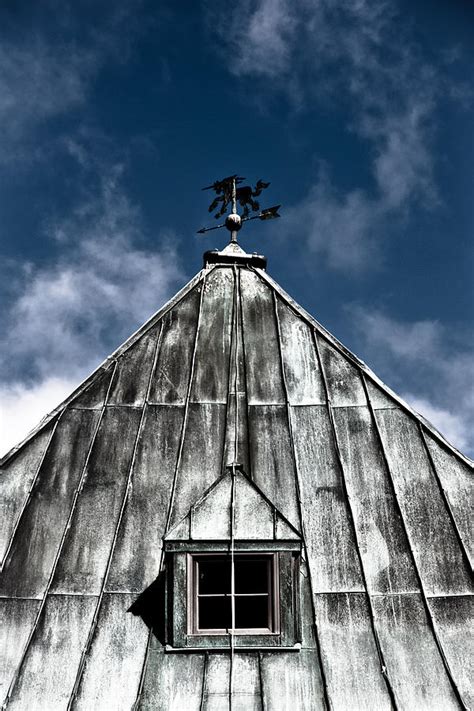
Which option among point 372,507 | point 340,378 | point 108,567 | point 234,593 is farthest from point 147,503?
point 340,378

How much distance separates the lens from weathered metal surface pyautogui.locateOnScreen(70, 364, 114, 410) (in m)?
11.3

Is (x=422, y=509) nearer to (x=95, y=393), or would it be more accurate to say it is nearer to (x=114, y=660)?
(x=114, y=660)

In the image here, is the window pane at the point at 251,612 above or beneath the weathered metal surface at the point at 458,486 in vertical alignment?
beneath

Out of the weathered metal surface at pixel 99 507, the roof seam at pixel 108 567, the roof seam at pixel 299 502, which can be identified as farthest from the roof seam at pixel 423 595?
the weathered metal surface at pixel 99 507

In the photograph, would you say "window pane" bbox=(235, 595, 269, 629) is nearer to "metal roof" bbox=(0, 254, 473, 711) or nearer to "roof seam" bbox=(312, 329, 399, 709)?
"metal roof" bbox=(0, 254, 473, 711)

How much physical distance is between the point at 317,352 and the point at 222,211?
3.90 meters

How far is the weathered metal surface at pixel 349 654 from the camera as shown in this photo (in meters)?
8.55

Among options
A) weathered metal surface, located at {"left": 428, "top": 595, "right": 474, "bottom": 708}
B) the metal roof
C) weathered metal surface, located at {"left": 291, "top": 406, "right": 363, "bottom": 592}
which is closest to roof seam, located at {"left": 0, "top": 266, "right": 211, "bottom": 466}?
the metal roof

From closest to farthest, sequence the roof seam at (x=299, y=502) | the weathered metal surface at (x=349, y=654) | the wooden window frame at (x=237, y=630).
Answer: the weathered metal surface at (x=349, y=654)
the roof seam at (x=299, y=502)
the wooden window frame at (x=237, y=630)

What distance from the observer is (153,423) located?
11055 millimetres

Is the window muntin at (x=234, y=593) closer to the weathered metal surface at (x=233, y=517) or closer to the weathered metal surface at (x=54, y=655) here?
the weathered metal surface at (x=233, y=517)

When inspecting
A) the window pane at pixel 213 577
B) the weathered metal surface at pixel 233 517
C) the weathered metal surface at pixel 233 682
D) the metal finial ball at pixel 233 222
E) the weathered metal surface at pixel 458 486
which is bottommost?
the weathered metal surface at pixel 233 682

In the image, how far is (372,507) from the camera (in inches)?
401

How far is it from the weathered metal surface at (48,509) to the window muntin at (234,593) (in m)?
1.81
